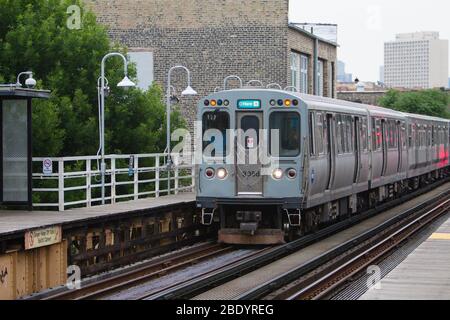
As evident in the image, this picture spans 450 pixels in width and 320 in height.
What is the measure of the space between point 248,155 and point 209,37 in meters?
21.7

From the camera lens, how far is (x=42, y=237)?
50.4ft

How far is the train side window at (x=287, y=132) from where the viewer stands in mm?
19656

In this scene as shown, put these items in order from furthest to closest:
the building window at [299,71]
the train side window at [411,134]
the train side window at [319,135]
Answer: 1. the building window at [299,71]
2. the train side window at [411,134]
3. the train side window at [319,135]

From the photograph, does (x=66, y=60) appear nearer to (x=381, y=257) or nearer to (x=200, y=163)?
(x=200, y=163)

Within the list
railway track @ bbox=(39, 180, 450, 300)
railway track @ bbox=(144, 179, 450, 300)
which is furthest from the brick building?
railway track @ bbox=(39, 180, 450, 300)

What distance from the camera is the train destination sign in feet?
65.1

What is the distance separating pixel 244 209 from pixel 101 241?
3518mm

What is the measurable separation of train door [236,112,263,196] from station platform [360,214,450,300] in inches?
156

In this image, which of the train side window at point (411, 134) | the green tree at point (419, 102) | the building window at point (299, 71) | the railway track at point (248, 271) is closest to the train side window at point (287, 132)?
the railway track at point (248, 271)

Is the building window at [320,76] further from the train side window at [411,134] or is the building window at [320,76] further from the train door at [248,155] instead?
the train door at [248,155]

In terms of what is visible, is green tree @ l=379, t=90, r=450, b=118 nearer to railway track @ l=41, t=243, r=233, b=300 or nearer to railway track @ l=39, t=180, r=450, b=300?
railway track @ l=39, t=180, r=450, b=300

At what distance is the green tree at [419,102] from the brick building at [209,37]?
152 ft

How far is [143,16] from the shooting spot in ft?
137

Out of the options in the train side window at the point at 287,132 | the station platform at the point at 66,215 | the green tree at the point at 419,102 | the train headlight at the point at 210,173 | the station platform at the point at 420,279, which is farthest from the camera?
the green tree at the point at 419,102
